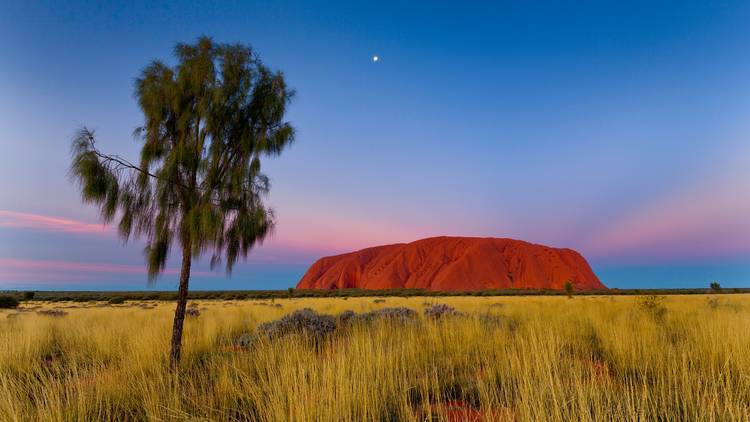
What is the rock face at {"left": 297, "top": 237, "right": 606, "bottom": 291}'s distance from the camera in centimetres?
8721

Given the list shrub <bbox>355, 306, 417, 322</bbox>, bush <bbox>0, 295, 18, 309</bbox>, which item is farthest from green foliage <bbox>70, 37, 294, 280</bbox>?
bush <bbox>0, 295, 18, 309</bbox>

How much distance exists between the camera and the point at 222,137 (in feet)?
23.9

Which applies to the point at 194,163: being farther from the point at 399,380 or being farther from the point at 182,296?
the point at 399,380

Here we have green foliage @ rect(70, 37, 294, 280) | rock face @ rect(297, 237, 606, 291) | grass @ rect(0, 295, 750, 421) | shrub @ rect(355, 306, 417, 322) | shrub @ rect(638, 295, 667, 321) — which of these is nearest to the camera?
grass @ rect(0, 295, 750, 421)

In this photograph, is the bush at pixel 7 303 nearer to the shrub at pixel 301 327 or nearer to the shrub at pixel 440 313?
the shrub at pixel 301 327

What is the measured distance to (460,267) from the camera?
87.9m

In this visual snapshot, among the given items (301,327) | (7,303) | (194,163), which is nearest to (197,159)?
(194,163)

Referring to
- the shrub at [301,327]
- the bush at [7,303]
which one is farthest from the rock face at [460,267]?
the shrub at [301,327]

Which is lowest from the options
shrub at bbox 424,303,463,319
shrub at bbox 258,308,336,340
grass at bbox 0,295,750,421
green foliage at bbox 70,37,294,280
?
shrub at bbox 424,303,463,319

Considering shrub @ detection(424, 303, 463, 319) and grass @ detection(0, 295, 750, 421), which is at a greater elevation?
grass @ detection(0, 295, 750, 421)

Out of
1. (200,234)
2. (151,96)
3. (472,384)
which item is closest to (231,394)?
(472,384)

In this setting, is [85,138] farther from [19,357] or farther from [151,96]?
[19,357]

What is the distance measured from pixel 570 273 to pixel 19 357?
103 meters

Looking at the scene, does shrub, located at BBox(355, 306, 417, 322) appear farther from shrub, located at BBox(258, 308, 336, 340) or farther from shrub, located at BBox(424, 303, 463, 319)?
shrub, located at BBox(258, 308, 336, 340)
